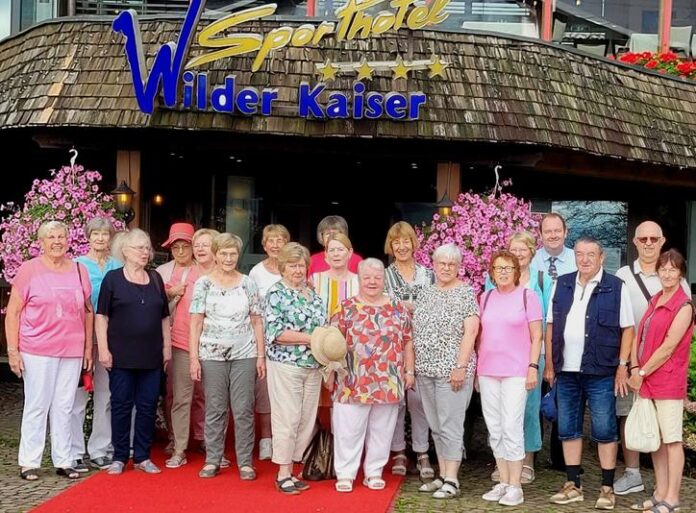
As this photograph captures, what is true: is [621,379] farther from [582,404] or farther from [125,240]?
[125,240]

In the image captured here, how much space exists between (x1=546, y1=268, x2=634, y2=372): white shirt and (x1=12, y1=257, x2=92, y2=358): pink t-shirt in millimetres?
3414

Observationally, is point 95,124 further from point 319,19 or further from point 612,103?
point 612,103

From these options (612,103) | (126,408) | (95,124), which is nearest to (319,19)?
(95,124)

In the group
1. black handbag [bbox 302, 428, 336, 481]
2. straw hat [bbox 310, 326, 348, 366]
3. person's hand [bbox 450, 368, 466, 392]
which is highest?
straw hat [bbox 310, 326, 348, 366]

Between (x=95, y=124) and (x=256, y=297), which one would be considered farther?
(x=95, y=124)

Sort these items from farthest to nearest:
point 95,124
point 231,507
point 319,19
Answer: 1. point 319,19
2. point 95,124
3. point 231,507

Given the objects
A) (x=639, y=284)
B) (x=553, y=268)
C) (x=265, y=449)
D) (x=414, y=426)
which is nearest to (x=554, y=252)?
(x=553, y=268)

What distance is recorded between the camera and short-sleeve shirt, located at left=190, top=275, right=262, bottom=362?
667 cm

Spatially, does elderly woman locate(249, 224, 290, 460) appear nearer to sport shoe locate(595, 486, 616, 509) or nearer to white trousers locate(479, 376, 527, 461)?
white trousers locate(479, 376, 527, 461)

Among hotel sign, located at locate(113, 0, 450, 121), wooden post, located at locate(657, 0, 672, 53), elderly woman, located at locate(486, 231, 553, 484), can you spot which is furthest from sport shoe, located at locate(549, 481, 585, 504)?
wooden post, located at locate(657, 0, 672, 53)

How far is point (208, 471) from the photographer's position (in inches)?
266

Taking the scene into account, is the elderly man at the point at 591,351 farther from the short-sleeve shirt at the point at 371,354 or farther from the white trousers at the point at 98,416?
the white trousers at the point at 98,416

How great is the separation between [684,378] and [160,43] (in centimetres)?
Result: 637

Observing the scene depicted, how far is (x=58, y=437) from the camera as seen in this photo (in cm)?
679
